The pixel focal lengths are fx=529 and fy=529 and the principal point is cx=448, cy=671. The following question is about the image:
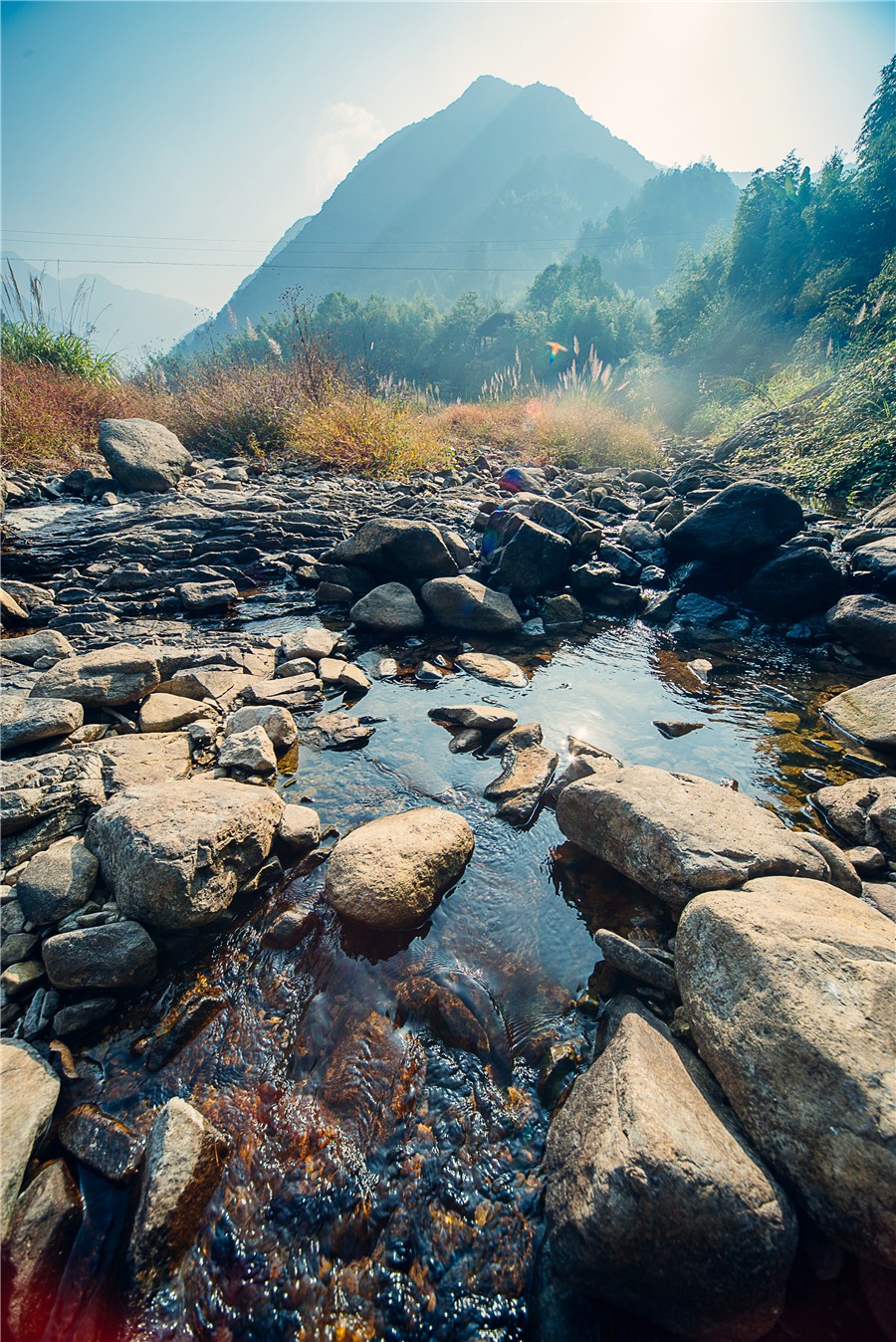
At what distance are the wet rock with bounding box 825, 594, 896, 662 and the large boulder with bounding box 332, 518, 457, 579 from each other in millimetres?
3661

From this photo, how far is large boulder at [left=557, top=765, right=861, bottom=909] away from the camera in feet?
7.13

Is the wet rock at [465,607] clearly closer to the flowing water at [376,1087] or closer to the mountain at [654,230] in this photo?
the flowing water at [376,1087]

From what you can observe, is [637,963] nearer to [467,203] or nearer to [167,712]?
[167,712]

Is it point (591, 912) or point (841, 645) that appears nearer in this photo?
point (591, 912)

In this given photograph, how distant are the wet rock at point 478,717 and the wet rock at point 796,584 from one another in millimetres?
3499

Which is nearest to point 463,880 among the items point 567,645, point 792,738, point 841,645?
point 792,738

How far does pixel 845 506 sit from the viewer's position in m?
7.64

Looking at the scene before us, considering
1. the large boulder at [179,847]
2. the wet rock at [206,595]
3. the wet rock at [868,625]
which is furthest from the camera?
the wet rock at [206,595]

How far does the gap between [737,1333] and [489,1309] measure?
1.95 ft

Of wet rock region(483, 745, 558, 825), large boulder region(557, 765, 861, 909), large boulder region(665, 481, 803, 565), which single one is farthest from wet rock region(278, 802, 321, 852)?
large boulder region(665, 481, 803, 565)

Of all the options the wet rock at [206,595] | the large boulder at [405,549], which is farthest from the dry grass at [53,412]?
the large boulder at [405,549]

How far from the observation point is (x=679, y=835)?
2.26m

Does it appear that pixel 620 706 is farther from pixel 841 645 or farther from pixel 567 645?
pixel 841 645

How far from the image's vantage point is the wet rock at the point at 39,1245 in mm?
1290
